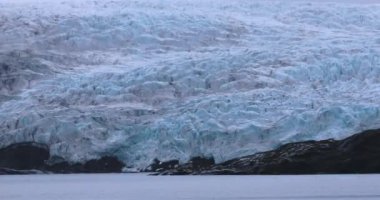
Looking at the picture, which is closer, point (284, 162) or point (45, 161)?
point (284, 162)

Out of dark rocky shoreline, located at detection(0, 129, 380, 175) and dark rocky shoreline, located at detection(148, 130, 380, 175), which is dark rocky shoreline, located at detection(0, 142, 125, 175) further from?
dark rocky shoreline, located at detection(148, 130, 380, 175)
